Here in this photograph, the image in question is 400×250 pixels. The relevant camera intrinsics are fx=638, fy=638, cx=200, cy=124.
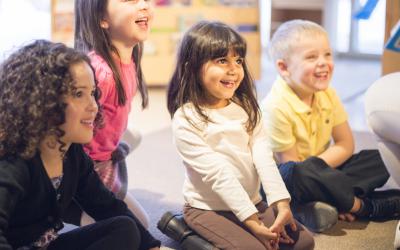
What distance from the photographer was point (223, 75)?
144 cm

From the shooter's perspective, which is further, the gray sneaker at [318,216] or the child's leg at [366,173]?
the child's leg at [366,173]

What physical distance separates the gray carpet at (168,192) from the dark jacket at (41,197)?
0.78 ft

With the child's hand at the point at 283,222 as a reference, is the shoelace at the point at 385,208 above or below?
below

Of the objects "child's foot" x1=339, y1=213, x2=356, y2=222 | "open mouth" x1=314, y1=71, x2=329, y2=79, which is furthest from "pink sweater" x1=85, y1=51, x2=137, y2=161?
"child's foot" x1=339, y1=213, x2=356, y2=222

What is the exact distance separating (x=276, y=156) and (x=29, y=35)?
202 centimetres

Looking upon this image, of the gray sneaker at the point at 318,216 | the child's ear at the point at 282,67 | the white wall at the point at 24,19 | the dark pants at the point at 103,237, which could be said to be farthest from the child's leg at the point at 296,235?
the white wall at the point at 24,19

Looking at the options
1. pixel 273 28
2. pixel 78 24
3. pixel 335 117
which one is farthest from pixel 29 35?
pixel 335 117

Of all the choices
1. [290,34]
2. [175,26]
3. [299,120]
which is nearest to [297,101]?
[299,120]

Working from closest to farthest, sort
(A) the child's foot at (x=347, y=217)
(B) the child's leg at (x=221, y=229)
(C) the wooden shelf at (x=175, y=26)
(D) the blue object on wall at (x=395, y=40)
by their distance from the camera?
(B) the child's leg at (x=221, y=229), (A) the child's foot at (x=347, y=217), (D) the blue object on wall at (x=395, y=40), (C) the wooden shelf at (x=175, y=26)

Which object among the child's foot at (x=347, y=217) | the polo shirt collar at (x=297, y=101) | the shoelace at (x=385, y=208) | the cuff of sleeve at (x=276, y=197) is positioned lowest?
the child's foot at (x=347, y=217)

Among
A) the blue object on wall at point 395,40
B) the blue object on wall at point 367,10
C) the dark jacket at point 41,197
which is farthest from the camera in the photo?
the blue object on wall at point 367,10

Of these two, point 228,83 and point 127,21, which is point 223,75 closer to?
point 228,83

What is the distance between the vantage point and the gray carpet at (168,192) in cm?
154

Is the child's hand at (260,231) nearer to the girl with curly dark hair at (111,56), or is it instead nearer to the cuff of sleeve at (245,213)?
the cuff of sleeve at (245,213)
